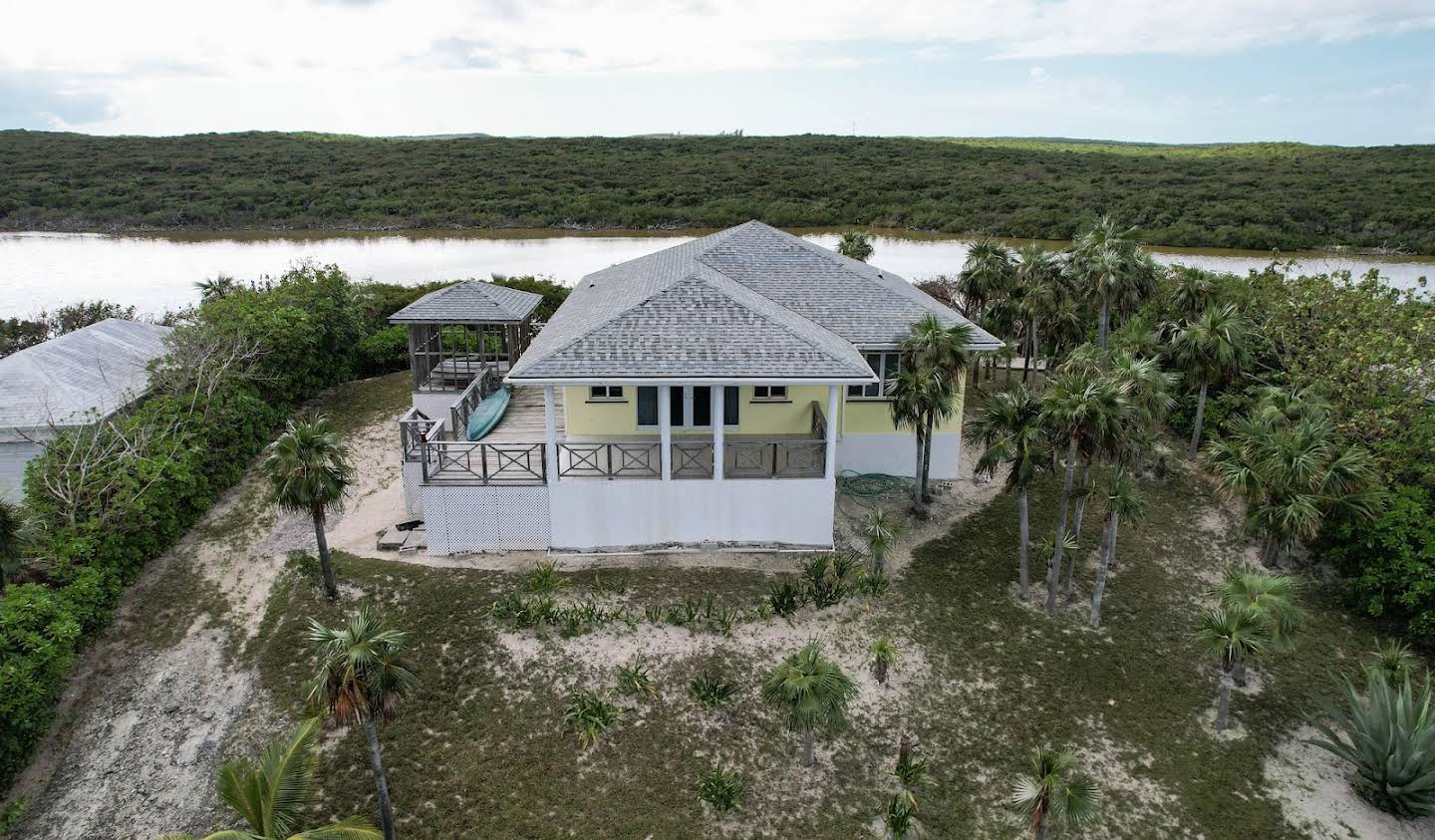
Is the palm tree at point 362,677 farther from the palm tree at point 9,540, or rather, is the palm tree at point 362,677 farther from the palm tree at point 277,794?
the palm tree at point 9,540

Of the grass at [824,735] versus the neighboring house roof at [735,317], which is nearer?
the grass at [824,735]

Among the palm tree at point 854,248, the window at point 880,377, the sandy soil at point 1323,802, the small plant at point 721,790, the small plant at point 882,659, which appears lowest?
the sandy soil at point 1323,802

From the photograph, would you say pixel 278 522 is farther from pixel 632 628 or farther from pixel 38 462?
pixel 632 628

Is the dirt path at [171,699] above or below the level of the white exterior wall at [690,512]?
below

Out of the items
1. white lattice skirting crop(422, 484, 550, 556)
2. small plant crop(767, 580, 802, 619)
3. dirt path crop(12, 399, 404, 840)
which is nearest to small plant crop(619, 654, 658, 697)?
small plant crop(767, 580, 802, 619)

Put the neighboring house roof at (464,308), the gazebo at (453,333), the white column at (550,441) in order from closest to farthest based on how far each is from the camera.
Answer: the white column at (550,441)
the neighboring house roof at (464,308)
the gazebo at (453,333)

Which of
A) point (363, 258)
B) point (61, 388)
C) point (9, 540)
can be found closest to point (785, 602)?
point (9, 540)

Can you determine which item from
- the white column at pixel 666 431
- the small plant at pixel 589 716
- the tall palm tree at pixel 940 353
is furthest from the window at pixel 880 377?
the small plant at pixel 589 716

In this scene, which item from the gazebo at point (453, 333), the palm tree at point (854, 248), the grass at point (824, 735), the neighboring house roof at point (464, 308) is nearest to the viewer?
the grass at point (824, 735)
